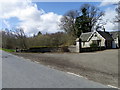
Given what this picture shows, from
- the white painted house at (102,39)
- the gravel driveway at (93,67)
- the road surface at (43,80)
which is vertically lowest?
the gravel driveway at (93,67)

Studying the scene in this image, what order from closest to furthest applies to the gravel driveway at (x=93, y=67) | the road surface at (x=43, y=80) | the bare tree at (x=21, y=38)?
the road surface at (x=43, y=80), the gravel driveway at (x=93, y=67), the bare tree at (x=21, y=38)

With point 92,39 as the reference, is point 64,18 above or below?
above

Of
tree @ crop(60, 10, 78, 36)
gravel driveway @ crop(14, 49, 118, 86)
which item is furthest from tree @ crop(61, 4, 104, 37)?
gravel driveway @ crop(14, 49, 118, 86)

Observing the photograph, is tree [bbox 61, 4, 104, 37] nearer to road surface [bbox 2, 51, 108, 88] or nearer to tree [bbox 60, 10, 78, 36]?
tree [bbox 60, 10, 78, 36]

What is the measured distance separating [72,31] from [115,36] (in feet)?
47.2

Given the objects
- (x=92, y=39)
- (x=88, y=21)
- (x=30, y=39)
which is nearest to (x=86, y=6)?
(x=88, y=21)

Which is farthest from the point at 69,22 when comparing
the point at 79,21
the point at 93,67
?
the point at 93,67

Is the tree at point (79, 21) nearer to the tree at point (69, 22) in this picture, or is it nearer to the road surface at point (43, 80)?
the tree at point (69, 22)

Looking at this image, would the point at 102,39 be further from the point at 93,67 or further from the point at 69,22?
→ the point at 93,67

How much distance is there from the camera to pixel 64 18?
5472 centimetres

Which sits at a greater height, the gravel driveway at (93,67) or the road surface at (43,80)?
the road surface at (43,80)

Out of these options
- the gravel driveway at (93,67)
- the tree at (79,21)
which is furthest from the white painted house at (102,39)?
the gravel driveway at (93,67)

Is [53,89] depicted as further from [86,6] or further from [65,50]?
[86,6]

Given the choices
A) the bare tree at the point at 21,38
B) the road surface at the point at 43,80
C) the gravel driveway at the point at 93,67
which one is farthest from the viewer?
the bare tree at the point at 21,38
